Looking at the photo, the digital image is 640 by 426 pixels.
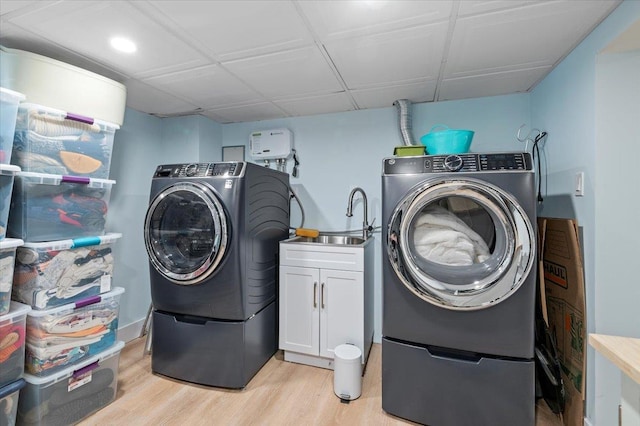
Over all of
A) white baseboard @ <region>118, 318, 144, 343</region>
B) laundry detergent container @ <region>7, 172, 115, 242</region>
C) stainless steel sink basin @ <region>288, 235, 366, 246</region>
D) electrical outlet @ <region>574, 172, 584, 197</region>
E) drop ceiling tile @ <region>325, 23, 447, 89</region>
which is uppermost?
drop ceiling tile @ <region>325, 23, 447, 89</region>

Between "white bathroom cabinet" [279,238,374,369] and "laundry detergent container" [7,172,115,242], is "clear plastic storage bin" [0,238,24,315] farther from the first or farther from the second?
"white bathroom cabinet" [279,238,374,369]

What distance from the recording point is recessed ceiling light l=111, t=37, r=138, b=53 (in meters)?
1.54

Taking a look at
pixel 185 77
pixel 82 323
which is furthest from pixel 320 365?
Result: pixel 185 77

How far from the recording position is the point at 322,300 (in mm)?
2141

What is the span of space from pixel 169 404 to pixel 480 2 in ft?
8.94

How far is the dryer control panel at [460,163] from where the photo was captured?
1459 millimetres

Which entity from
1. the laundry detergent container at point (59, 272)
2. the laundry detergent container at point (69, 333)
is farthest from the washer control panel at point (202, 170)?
the laundry detergent container at point (69, 333)

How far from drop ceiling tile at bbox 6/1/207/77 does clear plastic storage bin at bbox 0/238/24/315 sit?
1065 mm

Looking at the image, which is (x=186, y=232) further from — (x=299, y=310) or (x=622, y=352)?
(x=622, y=352)

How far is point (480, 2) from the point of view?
4.15 feet

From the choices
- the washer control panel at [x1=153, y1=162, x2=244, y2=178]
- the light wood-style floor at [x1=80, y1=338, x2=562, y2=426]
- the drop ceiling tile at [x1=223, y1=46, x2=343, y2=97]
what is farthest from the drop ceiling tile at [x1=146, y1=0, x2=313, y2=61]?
the light wood-style floor at [x1=80, y1=338, x2=562, y2=426]

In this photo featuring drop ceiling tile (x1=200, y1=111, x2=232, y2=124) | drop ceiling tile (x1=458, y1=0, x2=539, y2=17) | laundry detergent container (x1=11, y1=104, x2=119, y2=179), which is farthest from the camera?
drop ceiling tile (x1=200, y1=111, x2=232, y2=124)

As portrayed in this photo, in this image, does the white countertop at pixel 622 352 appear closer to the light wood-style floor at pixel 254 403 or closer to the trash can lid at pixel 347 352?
the light wood-style floor at pixel 254 403

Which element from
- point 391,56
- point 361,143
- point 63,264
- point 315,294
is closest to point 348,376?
point 315,294
